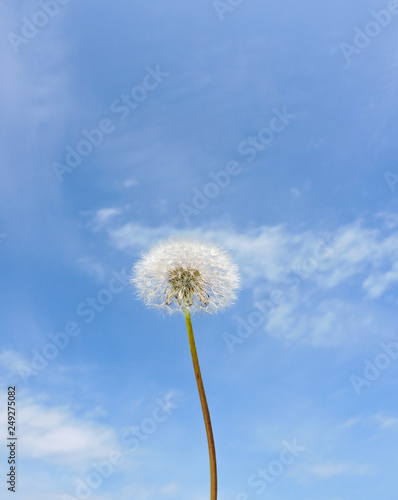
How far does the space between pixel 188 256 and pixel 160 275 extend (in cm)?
112

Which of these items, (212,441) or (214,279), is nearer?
(212,441)

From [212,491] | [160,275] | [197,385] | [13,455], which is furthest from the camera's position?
[13,455]

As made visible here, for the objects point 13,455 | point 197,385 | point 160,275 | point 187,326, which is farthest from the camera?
point 13,455

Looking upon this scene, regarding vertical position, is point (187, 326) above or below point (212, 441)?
above

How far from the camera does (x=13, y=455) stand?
730 inches

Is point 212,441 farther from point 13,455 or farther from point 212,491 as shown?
point 13,455

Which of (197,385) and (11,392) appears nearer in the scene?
(197,385)

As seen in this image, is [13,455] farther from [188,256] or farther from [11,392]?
[188,256]

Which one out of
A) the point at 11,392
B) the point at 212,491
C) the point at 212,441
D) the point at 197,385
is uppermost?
the point at 11,392

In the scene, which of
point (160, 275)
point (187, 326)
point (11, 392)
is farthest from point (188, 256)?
point (11, 392)

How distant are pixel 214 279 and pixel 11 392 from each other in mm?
9597

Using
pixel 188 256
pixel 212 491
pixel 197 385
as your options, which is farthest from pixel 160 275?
pixel 212 491

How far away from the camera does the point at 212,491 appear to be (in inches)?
493

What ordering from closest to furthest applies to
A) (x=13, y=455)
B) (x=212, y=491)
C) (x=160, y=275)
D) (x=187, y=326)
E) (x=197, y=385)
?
(x=212, y=491)
(x=197, y=385)
(x=187, y=326)
(x=160, y=275)
(x=13, y=455)
